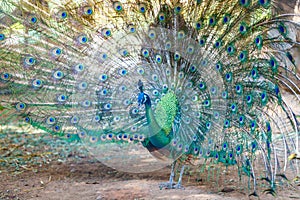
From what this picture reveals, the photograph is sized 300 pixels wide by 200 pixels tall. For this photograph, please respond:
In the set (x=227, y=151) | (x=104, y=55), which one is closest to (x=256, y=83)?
(x=227, y=151)

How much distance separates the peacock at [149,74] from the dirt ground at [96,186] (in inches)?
10.4

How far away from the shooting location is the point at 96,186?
457 cm

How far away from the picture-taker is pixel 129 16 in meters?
4.30

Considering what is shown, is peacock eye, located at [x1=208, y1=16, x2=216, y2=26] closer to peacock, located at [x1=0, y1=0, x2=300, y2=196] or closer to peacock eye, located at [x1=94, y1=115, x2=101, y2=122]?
peacock, located at [x1=0, y1=0, x2=300, y2=196]

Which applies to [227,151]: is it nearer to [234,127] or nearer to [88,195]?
[234,127]

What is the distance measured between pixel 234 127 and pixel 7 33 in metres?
2.82

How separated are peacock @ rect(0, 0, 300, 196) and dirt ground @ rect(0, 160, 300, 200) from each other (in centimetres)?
27

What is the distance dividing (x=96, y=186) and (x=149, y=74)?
1.51m

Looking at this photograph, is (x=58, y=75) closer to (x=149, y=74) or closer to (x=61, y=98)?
(x=61, y=98)

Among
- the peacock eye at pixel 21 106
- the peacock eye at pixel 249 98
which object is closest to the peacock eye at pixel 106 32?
the peacock eye at pixel 21 106

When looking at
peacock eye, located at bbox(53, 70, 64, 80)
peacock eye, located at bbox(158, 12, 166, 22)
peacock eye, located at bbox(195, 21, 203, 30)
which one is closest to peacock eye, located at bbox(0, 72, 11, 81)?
peacock eye, located at bbox(53, 70, 64, 80)

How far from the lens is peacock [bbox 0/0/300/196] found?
3910 millimetres

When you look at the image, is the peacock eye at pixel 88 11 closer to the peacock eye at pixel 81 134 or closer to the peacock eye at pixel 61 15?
the peacock eye at pixel 61 15

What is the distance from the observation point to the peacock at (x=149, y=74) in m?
3.91
